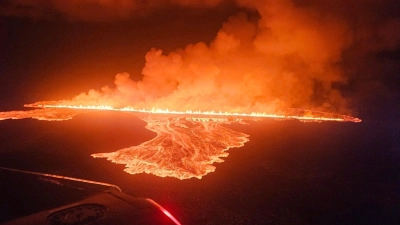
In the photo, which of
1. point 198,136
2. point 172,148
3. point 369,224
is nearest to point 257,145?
point 198,136

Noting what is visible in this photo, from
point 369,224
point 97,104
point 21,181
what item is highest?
point 97,104

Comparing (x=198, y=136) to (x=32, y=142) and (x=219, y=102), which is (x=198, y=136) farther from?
(x=219, y=102)

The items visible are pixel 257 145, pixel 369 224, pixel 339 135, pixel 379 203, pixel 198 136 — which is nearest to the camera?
pixel 369 224

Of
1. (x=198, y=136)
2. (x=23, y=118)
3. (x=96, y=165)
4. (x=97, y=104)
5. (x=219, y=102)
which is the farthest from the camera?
(x=97, y=104)

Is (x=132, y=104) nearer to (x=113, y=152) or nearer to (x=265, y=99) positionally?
(x=265, y=99)

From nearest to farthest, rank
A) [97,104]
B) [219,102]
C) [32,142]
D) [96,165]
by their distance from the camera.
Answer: [96,165], [32,142], [219,102], [97,104]

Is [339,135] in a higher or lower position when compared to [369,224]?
higher

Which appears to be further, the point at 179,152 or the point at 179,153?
the point at 179,152

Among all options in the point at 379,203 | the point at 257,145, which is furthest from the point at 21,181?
the point at 257,145

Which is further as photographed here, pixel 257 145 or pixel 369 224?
pixel 257 145
